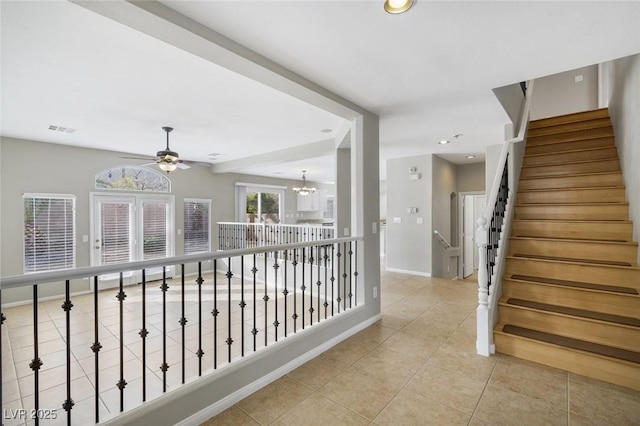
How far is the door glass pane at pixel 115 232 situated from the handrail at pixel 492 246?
21.1 feet

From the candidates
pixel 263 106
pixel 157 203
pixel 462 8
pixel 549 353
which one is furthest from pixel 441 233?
pixel 157 203

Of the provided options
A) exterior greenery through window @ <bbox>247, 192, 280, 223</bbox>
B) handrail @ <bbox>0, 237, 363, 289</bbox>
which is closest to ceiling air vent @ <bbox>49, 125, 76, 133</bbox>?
handrail @ <bbox>0, 237, 363, 289</bbox>

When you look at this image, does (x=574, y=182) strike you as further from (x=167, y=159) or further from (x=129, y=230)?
(x=129, y=230)

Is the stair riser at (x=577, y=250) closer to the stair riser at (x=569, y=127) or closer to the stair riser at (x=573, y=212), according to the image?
the stair riser at (x=573, y=212)

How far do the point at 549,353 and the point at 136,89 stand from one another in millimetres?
4593

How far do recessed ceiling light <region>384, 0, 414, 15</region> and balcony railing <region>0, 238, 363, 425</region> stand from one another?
6.11ft

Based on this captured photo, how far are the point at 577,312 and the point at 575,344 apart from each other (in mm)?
312

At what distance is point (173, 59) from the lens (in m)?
2.51

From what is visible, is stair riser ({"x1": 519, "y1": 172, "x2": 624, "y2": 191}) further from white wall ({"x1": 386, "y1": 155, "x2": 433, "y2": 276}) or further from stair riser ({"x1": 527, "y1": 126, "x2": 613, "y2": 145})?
white wall ({"x1": 386, "y1": 155, "x2": 433, "y2": 276})

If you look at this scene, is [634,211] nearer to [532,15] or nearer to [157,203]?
[532,15]

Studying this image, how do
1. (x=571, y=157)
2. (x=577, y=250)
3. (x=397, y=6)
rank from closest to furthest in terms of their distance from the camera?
(x=397, y=6), (x=577, y=250), (x=571, y=157)

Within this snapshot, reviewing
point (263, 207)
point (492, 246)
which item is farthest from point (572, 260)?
point (263, 207)

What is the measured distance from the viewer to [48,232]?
517 centimetres

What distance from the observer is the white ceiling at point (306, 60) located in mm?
1871
